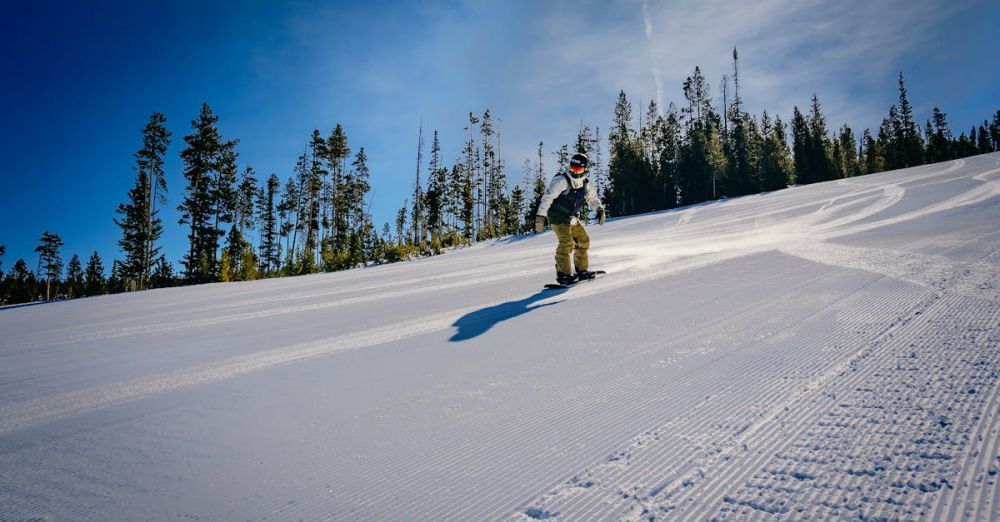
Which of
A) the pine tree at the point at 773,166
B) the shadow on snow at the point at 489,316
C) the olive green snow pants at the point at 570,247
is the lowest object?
the shadow on snow at the point at 489,316

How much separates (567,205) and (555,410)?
14.7 ft

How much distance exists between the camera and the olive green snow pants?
6.06 metres

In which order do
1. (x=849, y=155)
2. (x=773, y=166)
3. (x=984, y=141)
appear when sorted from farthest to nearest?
(x=984, y=141), (x=849, y=155), (x=773, y=166)

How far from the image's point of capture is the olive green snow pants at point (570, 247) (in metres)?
6.06

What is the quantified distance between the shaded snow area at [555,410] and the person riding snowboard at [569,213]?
61.4 inches

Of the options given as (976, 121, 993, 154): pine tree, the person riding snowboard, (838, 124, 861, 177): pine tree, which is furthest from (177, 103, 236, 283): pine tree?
(976, 121, 993, 154): pine tree

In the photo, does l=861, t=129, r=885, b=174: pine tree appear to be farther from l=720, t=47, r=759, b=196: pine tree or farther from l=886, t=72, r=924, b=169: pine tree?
l=720, t=47, r=759, b=196: pine tree

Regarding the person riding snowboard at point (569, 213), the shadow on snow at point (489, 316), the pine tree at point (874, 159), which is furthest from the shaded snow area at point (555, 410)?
the pine tree at point (874, 159)

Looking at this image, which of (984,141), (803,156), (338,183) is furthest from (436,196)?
(984,141)

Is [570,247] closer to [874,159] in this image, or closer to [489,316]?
[489,316]

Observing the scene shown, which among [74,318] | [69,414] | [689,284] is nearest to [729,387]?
[689,284]

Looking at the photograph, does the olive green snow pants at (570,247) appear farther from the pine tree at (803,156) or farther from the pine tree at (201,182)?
the pine tree at (803,156)

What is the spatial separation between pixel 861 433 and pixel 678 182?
192ft

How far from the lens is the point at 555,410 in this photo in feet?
6.82
